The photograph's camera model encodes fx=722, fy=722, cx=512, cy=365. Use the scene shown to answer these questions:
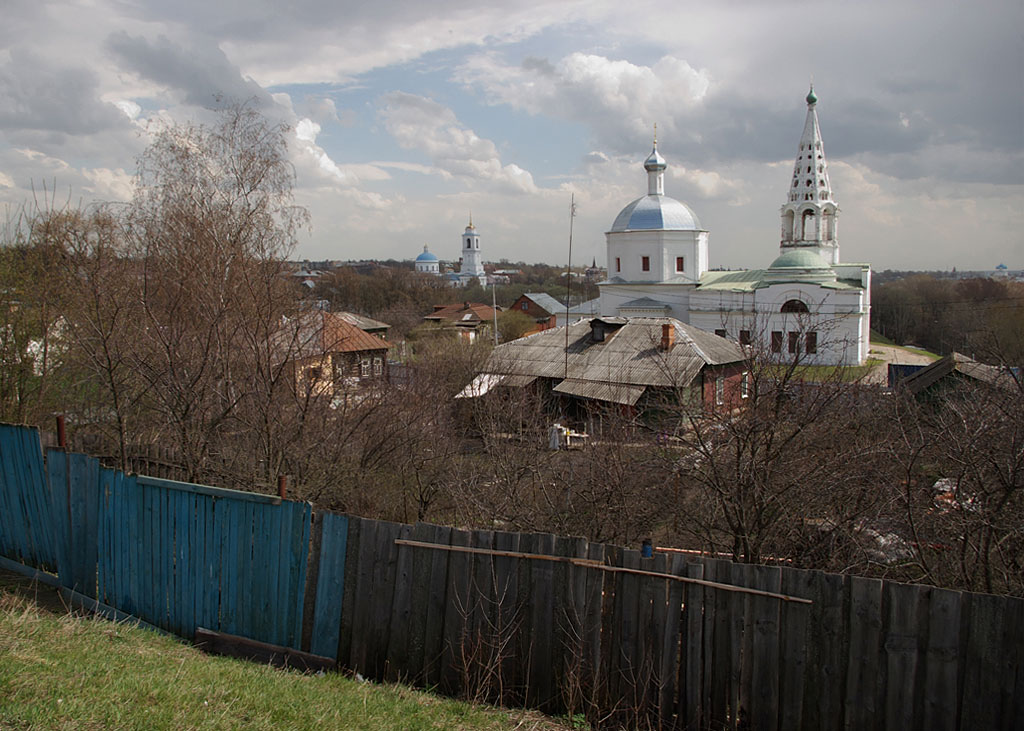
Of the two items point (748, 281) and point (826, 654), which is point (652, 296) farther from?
point (826, 654)

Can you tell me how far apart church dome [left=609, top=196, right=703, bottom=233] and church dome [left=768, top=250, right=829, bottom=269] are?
542cm

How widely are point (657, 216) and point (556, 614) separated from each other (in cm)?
3919

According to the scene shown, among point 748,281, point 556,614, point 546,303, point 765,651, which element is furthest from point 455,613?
point 546,303

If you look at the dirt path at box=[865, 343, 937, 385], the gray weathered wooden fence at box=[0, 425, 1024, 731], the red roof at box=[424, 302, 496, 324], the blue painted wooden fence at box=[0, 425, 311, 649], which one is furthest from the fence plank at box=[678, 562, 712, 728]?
the red roof at box=[424, 302, 496, 324]

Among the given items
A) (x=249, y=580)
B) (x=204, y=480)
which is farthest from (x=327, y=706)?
(x=204, y=480)

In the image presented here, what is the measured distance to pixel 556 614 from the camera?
4.55 meters

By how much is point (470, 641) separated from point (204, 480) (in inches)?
154

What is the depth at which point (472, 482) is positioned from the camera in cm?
840

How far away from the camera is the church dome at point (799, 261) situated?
123 feet

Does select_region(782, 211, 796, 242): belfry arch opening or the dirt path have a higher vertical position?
select_region(782, 211, 796, 242): belfry arch opening

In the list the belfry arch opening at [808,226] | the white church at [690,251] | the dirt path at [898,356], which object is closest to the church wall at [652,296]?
the white church at [690,251]

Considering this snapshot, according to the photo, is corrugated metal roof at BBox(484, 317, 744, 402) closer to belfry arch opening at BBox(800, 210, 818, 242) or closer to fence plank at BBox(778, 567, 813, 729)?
fence plank at BBox(778, 567, 813, 729)

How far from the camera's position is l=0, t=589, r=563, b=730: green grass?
3.69m

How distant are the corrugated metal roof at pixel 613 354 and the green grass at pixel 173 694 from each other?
14.8m
